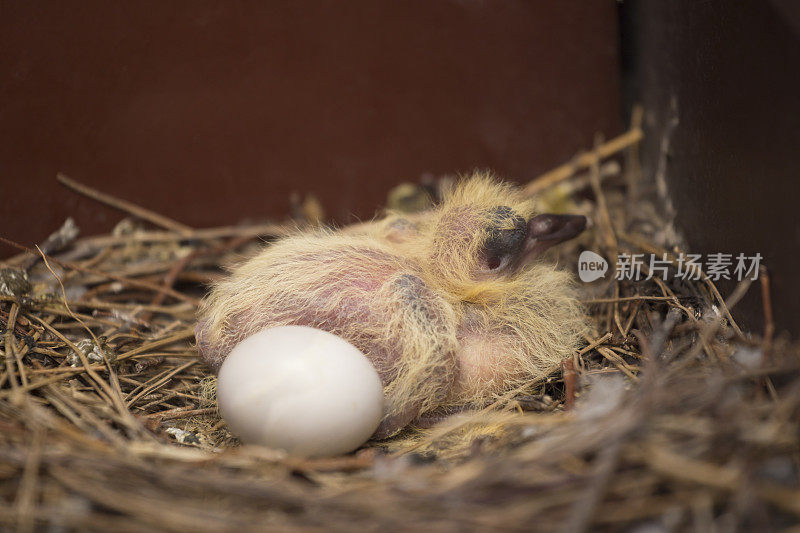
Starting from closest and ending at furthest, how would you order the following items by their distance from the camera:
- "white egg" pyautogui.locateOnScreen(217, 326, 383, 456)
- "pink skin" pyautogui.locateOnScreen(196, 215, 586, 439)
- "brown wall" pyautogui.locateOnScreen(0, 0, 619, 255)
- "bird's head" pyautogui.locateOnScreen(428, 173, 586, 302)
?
"white egg" pyautogui.locateOnScreen(217, 326, 383, 456), "pink skin" pyautogui.locateOnScreen(196, 215, 586, 439), "bird's head" pyautogui.locateOnScreen(428, 173, 586, 302), "brown wall" pyautogui.locateOnScreen(0, 0, 619, 255)

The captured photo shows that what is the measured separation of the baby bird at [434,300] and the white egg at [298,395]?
0.35ft

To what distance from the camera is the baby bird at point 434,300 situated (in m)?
0.99

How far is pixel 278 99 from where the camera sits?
148 cm

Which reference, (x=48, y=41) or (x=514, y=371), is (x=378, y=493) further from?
(x=48, y=41)

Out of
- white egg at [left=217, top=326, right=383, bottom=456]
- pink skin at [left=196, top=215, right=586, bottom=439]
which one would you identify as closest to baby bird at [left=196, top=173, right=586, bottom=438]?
pink skin at [left=196, top=215, right=586, bottom=439]

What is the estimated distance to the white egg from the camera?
32.9 inches

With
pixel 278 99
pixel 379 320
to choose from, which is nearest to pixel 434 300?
pixel 379 320

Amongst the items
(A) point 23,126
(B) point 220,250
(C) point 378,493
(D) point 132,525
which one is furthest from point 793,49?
(A) point 23,126

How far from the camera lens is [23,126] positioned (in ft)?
4.11
